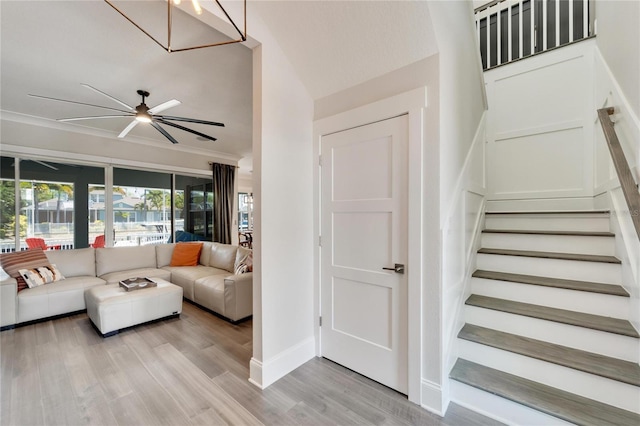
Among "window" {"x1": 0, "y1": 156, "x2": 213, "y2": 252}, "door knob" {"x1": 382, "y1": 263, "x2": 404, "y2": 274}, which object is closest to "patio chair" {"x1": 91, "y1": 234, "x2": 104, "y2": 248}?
"window" {"x1": 0, "y1": 156, "x2": 213, "y2": 252}

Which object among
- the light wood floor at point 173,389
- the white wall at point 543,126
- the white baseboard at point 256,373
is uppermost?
the white wall at point 543,126

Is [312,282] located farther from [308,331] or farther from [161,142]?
[161,142]

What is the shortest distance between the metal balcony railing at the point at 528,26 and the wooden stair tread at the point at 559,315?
305 centimetres

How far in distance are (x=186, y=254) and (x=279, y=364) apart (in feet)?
11.4

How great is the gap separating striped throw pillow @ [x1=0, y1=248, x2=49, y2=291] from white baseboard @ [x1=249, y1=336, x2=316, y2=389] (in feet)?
11.3

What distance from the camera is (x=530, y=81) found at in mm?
3234

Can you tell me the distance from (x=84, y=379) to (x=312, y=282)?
196 centimetres

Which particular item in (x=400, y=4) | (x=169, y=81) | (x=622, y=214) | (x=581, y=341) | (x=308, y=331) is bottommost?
(x=308, y=331)

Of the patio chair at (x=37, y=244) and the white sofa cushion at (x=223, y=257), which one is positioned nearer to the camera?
the patio chair at (x=37, y=244)

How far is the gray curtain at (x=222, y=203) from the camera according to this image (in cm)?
623

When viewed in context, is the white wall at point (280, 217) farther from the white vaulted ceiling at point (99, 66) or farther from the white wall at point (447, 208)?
the white wall at point (447, 208)

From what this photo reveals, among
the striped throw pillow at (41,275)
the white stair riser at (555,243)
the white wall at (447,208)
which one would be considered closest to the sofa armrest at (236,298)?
the white wall at (447,208)

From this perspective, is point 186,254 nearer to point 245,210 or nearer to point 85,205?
point 85,205

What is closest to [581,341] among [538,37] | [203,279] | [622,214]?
[622,214]
